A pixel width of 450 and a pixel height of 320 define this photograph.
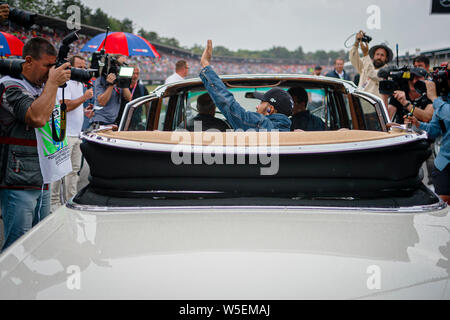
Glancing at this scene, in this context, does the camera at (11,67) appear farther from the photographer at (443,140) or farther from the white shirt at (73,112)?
the photographer at (443,140)

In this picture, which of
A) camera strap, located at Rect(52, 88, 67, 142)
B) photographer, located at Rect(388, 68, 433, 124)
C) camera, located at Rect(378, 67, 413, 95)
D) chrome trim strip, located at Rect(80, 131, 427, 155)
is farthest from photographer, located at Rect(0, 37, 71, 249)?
camera, located at Rect(378, 67, 413, 95)

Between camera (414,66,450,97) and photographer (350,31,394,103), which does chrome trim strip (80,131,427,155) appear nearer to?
camera (414,66,450,97)

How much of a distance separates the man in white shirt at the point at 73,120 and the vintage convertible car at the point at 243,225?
10.6 feet

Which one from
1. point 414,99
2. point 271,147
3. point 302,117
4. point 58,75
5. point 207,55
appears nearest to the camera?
point 271,147

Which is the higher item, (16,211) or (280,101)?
(280,101)

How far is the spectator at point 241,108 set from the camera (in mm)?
3203

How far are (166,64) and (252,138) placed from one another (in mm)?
70538

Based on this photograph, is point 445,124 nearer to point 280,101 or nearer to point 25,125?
point 280,101

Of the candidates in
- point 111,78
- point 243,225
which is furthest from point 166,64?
point 243,225

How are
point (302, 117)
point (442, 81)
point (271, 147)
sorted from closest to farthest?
point (271, 147)
point (442, 81)
point (302, 117)

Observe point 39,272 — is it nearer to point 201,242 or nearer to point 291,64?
point 201,242

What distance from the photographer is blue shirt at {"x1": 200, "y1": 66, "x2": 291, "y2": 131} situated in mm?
3199

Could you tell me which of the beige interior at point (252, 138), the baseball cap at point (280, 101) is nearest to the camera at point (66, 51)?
the beige interior at point (252, 138)

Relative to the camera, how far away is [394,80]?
17.2ft
